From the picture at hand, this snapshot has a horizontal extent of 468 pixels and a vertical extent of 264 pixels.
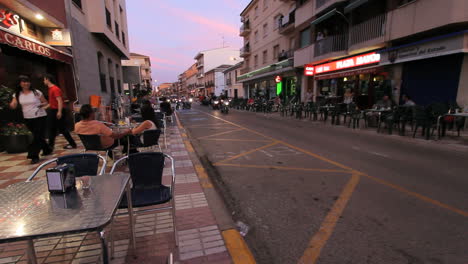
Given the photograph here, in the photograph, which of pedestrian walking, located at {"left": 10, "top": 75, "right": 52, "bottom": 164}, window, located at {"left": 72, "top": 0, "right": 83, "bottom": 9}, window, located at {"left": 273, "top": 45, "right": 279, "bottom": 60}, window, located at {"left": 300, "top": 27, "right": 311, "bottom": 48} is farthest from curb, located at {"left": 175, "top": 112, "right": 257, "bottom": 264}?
window, located at {"left": 273, "top": 45, "right": 279, "bottom": 60}

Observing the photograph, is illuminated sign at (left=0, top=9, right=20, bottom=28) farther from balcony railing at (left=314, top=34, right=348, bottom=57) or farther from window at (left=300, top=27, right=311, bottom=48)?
window at (left=300, top=27, right=311, bottom=48)

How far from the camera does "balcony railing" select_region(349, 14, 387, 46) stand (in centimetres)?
1237

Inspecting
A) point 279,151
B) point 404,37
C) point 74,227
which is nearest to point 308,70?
point 404,37

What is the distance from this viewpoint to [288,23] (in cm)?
2169

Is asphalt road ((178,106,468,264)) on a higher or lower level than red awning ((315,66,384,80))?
lower

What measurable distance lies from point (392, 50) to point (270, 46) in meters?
16.4

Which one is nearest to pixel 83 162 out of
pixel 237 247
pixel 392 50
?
pixel 237 247

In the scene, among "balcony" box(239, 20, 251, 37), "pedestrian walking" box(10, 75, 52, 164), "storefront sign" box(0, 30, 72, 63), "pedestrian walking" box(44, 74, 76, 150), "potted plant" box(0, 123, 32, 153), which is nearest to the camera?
"pedestrian walking" box(10, 75, 52, 164)

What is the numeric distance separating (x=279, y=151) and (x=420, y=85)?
8.96 metres

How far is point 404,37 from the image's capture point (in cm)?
1096

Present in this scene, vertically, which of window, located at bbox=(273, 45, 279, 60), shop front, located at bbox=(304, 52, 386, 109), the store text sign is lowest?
shop front, located at bbox=(304, 52, 386, 109)

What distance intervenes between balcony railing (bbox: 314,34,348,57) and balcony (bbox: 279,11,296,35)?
547 cm

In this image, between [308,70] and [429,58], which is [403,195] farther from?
[308,70]

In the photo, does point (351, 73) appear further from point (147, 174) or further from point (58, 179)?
point (58, 179)
